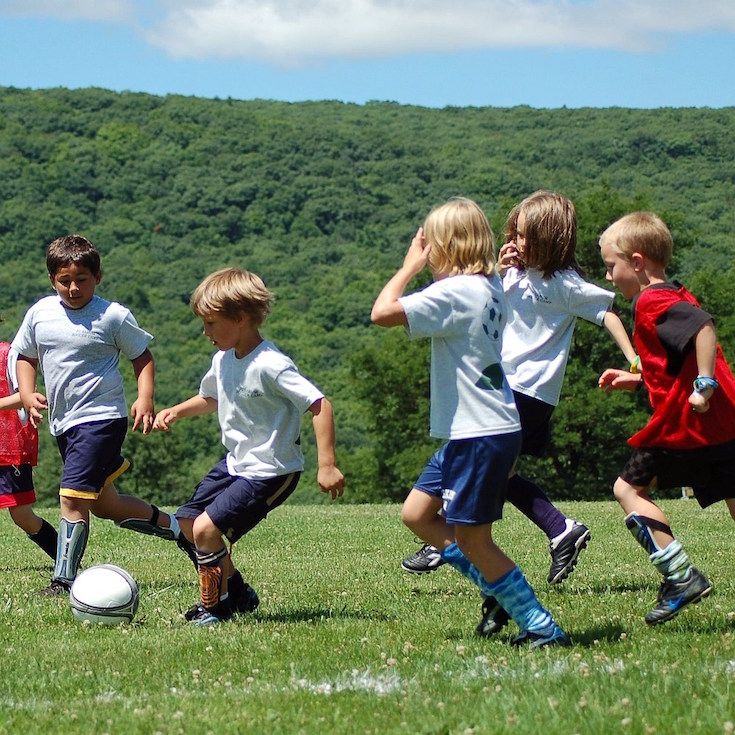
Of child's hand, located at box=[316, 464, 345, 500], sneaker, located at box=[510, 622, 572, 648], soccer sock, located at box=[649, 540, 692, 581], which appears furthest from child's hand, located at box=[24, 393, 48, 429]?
soccer sock, located at box=[649, 540, 692, 581]

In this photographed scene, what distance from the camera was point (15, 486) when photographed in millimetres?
9117

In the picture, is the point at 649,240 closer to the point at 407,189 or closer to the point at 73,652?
the point at 73,652

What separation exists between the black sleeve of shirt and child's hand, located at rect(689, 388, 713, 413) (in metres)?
0.26

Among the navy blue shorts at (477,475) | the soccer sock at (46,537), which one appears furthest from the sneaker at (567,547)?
the soccer sock at (46,537)

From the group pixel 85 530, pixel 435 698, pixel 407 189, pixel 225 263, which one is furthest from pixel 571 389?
pixel 407 189

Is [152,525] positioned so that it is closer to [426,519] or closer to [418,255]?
[426,519]

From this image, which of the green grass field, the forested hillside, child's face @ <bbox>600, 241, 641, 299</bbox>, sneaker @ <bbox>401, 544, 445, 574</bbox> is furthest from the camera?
the forested hillside

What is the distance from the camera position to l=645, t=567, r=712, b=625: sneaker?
577 cm

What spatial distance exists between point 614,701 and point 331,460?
2.16 m

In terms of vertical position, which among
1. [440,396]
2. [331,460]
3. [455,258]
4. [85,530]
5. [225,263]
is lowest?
[225,263]

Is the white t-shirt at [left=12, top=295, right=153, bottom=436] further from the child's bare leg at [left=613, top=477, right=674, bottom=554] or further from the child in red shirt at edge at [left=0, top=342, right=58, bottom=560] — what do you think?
the child's bare leg at [left=613, top=477, right=674, bottom=554]

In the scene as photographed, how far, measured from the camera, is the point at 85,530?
25.2 ft

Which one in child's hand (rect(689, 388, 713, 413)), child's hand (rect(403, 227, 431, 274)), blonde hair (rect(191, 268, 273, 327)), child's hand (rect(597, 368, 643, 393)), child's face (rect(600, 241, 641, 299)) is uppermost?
child's hand (rect(403, 227, 431, 274))

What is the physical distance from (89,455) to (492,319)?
3.23 m
